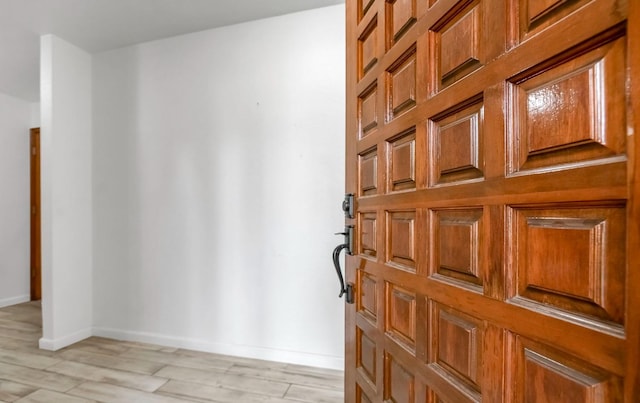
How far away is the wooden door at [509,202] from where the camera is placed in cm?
35

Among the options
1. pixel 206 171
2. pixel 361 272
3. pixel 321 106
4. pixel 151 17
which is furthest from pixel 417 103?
pixel 151 17

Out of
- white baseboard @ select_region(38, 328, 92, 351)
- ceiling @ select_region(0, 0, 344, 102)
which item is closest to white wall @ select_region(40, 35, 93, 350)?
white baseboard @ select_region(38, 328, 92, 351)

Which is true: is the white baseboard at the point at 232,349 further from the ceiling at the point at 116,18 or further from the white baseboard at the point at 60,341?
the ceiling at the point at 116,18

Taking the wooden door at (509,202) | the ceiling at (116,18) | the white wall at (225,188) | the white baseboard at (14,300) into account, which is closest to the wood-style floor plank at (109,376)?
the white wall at (225,188)

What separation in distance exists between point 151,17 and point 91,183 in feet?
4.81

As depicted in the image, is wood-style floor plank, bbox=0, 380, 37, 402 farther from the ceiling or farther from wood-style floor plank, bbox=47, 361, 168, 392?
the ceiling

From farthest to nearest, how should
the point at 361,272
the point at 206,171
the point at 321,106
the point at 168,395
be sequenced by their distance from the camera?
the point at 206,171, the point at 321,106, the point at 168,395, the point at 361,272

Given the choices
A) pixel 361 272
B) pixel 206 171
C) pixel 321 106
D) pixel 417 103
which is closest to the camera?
pixel 417 103

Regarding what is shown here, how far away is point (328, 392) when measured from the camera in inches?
68.2

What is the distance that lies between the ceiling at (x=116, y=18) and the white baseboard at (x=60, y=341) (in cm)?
238

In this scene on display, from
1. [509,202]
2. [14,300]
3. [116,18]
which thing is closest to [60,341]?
[14,300]

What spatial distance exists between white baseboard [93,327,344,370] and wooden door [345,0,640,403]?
1270 mm

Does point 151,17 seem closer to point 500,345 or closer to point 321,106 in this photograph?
point 321,106

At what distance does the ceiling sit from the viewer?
1936mm
